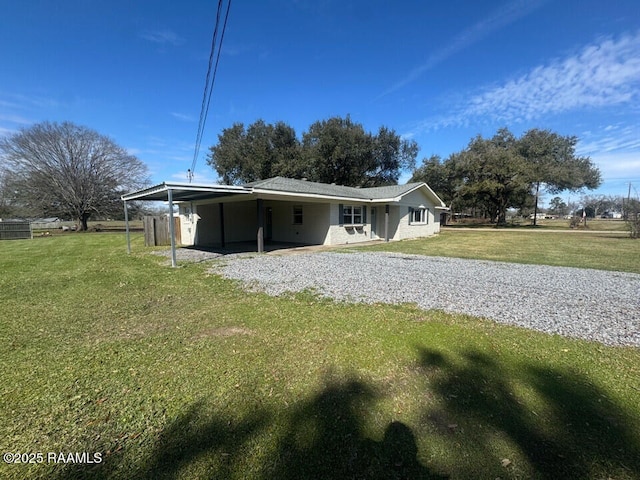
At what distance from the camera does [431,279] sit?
6836mm

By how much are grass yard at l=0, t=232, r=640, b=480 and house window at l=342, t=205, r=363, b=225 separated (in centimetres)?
1116

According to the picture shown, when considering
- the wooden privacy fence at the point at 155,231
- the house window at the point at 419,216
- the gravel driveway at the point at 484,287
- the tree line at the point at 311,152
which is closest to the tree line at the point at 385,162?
the tree line at the point at 311,152

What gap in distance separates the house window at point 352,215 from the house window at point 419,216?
457 cm

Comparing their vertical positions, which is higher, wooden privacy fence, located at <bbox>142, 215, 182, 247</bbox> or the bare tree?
the bare tree

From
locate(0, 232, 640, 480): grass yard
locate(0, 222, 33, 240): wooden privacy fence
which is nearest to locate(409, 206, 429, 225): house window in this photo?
locate(0, 232, 640, 480): grass yard

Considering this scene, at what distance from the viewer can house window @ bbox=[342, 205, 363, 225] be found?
50.6 ft

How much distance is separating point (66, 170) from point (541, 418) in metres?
37.5

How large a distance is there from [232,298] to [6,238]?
2366cm

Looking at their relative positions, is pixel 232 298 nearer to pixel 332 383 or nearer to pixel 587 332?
pixel 332 383

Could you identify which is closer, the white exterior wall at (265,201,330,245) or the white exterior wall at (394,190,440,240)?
the white exterior wall at (265,201,330,245)

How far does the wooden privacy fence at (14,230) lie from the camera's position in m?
19.4

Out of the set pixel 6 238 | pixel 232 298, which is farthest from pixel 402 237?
pixel 6 238

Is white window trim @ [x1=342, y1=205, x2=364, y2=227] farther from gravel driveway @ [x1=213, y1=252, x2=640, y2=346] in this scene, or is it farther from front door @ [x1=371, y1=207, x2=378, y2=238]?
gravel driveway @ [x1=213, y1=252, x2=640, y2=346]

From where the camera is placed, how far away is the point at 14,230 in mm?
19797
